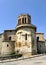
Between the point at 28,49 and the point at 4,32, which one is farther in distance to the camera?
the point at 4,32

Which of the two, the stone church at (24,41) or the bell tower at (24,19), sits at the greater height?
the bell tower at (24,19)

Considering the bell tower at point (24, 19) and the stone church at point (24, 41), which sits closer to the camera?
the stone church at point (24, 41)

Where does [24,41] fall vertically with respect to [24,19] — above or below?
below

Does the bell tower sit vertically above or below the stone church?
above

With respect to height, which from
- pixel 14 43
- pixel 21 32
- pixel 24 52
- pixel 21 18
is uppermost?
pixel 21 18

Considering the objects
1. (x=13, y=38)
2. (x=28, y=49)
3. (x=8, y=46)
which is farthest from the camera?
(x=13, y=38)

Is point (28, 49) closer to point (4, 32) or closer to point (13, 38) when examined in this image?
point (13, 38)

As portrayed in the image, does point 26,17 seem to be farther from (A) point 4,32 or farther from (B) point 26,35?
(A) point 4,32

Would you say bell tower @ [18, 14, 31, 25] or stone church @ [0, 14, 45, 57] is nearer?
stone church @ [0, 14, 45, 57]

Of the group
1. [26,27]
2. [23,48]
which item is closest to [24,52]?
[23,48]

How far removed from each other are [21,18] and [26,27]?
3.76 m

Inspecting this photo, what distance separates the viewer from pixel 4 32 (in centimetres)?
3941

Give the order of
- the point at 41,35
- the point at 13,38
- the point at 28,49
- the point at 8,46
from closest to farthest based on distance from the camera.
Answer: the point at 28,49 < the point at 8,46 < the point at 13,38 < the point at 41,35

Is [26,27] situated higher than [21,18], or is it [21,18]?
[21,18]
